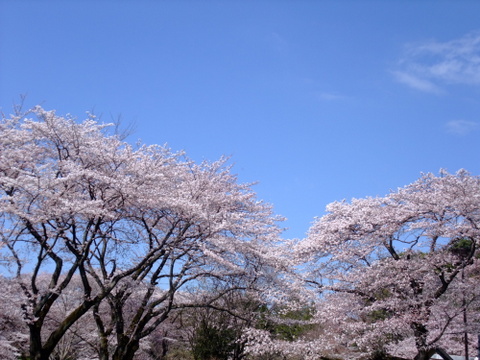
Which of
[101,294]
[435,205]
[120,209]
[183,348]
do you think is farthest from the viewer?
[183,348]

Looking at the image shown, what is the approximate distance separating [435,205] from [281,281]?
5.16m

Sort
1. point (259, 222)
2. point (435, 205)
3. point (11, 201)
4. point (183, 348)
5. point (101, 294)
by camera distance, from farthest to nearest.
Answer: point (183, 348) → point (259, 222) → point (435, 205) → point (101, 294) → point (11, 201)

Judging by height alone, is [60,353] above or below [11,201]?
below

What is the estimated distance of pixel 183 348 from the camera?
25000 mm

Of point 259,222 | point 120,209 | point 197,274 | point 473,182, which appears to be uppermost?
point 473,182

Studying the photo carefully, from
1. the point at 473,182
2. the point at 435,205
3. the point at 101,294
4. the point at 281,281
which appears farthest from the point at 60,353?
the point at 473,182

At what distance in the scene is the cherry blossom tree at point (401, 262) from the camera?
43.9ft

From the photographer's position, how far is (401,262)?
14.1m

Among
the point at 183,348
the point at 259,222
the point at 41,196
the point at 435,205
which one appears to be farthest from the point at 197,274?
the point at 183,348

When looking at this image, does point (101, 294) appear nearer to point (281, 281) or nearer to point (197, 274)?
point (197, 274)

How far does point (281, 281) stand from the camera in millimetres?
14195

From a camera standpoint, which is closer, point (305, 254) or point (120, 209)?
point (120, 209)

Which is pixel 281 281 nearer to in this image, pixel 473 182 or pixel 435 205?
pixel 435 205

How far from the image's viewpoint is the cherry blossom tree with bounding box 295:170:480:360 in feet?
43.9
